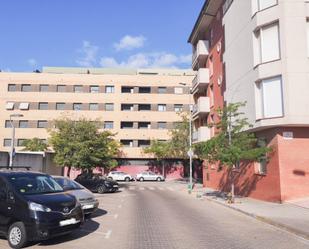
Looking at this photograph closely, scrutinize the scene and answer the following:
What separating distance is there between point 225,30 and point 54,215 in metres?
20.8

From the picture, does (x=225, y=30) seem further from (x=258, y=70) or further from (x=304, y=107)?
(x=304, y=107)

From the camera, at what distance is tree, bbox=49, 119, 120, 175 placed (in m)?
33.1

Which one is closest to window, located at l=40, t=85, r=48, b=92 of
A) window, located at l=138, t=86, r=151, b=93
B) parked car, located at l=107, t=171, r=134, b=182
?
window, located at l=138, t=86, r=151, b=93

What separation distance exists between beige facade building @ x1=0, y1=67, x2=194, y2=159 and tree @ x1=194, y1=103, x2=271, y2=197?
36196mm

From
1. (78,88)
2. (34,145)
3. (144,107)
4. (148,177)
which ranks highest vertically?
(78,88)

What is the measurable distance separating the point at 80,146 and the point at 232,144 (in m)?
17.1

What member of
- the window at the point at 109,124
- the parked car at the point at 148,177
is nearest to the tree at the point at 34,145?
the window at the point at 109,124

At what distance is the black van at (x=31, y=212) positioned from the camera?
8.92 m

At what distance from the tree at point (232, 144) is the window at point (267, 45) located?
2.70 meters

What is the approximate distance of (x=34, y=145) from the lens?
5253 centimetres

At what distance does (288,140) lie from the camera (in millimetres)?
19141

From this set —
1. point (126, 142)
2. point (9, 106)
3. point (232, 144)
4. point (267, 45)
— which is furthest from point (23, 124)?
point (267, 45)

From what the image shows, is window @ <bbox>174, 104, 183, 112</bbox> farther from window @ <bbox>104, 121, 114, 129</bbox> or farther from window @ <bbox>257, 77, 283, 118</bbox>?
window @ <bbox>257, 77, 283, 118</bbox>

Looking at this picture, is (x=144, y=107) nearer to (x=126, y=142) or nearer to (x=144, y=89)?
(x=144, y=89)
